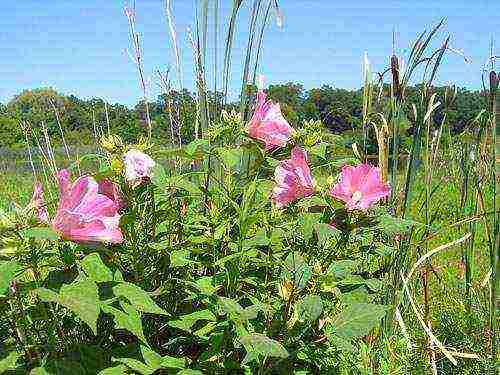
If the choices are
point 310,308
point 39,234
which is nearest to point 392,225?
point 310,308

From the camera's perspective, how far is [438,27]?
1554 mm

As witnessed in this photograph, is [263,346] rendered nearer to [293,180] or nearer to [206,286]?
[206,286]

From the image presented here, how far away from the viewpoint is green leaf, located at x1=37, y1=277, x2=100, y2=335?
2.92ft

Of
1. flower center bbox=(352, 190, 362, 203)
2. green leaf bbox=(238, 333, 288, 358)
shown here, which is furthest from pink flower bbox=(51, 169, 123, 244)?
flower center bbox=(352, 190, 362, 203)

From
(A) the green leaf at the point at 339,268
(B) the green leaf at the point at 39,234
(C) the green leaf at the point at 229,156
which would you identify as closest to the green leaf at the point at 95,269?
(B) the green leaf at the point at 39,234

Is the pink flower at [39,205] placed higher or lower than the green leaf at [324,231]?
higher

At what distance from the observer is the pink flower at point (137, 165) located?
1043 millimetres

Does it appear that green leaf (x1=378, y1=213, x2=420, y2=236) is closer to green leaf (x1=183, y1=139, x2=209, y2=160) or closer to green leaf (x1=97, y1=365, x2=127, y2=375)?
green leaf (x1=183, y1=139, x2=209, y2=160)

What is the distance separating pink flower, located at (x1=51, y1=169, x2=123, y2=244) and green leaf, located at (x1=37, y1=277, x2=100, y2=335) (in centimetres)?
8

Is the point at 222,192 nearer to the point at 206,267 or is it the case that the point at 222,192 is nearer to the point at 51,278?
the point at 206,267

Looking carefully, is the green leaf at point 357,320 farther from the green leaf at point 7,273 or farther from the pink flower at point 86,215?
the green leaf at point 7,273

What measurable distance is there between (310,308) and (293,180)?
21 centimetres

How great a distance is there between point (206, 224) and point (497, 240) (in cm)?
69

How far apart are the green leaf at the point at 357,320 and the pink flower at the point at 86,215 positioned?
0.39 meters
